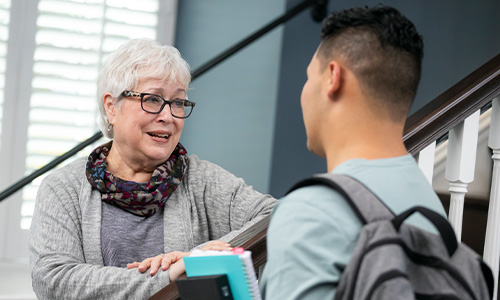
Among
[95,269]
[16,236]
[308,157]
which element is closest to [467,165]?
[95,269]

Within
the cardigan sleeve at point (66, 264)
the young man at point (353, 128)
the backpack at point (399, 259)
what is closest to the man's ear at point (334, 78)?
the young man at point (353, 128)

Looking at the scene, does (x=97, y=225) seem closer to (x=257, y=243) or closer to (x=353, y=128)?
(x=257, y=243)

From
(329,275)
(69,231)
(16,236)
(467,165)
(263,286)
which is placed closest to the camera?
(329,275)

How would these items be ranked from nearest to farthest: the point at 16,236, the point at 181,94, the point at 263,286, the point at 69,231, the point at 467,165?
the point at 263,286, the point at 467,165, the point at 69,231, the point at 181,94, the point at 16,236

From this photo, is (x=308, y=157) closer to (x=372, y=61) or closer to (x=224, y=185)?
(x=224, y=185)

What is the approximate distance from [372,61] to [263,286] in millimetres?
365

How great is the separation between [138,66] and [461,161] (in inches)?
36.0

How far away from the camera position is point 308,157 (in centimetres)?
329

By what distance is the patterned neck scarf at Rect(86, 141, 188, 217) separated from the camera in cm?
164

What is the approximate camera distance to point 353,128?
0.85 m

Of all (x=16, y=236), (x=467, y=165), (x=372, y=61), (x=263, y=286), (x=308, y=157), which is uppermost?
(x=372, y=61)

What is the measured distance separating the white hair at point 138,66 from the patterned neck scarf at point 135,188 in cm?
23

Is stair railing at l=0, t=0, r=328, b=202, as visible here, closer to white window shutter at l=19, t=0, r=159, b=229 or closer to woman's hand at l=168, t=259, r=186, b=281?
white window shutter at l=19, t=0, r=159, b=229

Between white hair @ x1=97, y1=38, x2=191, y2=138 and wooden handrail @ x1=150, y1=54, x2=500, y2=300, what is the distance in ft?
2.10
